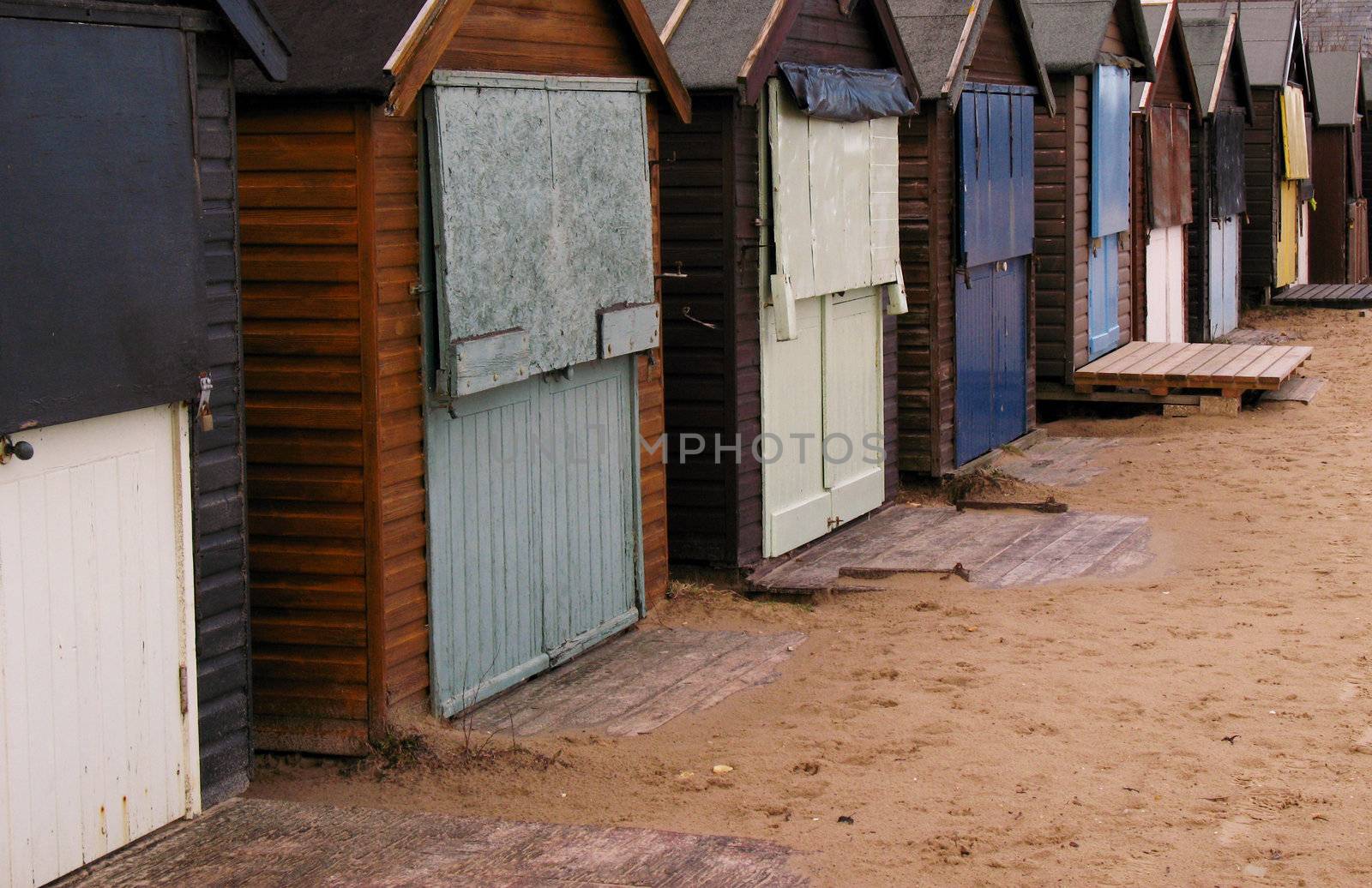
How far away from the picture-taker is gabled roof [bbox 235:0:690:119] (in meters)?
6.49

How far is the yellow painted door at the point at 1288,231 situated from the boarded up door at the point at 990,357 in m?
12.6

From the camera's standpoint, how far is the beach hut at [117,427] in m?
5.00

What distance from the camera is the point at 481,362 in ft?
23.3

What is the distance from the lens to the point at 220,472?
5.91 meters

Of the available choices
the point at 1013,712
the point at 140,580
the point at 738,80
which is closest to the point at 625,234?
the point at 738,80

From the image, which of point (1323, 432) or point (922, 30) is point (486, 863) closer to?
point (922, 30)

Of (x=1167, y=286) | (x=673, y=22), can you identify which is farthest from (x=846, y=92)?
(x=1167, y=286)

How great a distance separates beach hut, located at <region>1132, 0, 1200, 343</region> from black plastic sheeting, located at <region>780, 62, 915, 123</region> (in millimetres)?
7247

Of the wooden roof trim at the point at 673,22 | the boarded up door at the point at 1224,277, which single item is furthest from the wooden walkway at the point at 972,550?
the boarded up door at the point at 1224,277

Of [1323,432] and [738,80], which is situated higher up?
[738,80]

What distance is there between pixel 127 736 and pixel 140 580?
1.64 ft

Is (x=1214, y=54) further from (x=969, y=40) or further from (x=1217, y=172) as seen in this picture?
(x=969, y=40)

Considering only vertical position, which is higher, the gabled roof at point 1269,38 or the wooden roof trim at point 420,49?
the gabled roof at point 1269,38

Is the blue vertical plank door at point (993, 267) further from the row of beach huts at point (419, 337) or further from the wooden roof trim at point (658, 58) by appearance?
the wooden roof trim at point (658, 58)
